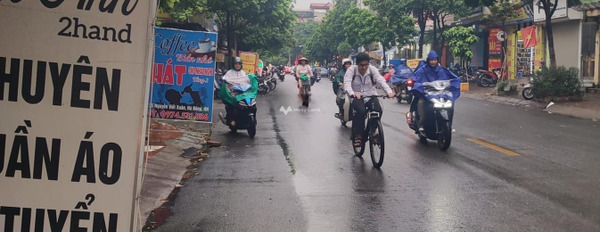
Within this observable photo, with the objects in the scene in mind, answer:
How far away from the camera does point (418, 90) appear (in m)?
10.4

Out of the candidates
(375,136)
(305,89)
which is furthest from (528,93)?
(375,136)

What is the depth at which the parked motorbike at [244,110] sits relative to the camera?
40.2ft

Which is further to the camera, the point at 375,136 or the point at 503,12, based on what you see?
the point at 503,12

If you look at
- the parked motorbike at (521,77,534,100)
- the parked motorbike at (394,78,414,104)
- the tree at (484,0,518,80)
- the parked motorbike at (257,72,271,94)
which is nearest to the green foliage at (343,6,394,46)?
the tree at (484,0,518,80)

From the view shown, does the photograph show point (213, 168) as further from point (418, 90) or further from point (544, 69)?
point (544, 69)

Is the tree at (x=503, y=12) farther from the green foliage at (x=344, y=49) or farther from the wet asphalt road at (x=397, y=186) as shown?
the green foliage at (x=344, y=49)

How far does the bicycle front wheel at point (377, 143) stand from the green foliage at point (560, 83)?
13.9m

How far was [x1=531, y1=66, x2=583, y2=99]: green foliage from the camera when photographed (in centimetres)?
2042

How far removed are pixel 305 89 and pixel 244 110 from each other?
32.1ft

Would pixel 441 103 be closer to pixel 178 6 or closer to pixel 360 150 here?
pixel 360 150

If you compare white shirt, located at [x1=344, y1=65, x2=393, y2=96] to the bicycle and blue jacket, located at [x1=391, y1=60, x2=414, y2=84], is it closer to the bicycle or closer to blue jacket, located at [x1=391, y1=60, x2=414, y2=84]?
the bicycle

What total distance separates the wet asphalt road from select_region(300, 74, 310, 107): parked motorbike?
8732 mm

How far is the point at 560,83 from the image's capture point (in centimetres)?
2058

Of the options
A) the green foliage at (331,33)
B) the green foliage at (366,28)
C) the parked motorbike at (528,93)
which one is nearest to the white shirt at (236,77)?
the parked motorbike at (528,93)
